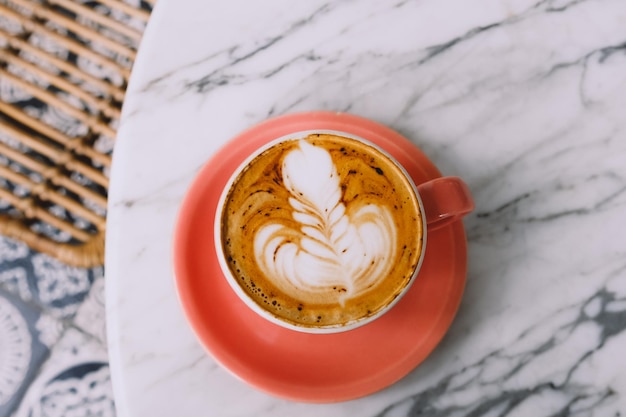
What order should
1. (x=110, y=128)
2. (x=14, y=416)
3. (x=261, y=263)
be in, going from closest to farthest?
(x=261, y=263)
(x=110, y=128)
(x=14, y=416)

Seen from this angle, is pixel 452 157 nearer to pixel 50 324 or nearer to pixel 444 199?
pixel 444 199

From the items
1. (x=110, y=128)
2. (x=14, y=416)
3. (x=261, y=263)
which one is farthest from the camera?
(x=14, y=416)

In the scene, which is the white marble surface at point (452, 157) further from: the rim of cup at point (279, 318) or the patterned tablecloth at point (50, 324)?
the patterned tablecloth at point (50, 324)

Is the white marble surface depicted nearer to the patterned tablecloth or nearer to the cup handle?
the cup handle

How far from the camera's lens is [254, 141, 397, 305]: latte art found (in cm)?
57

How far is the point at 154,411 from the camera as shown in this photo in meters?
0.64

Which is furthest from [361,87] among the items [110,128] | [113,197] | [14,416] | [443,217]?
[14,416]

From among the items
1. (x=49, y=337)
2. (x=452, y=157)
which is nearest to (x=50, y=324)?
(x=49, y=337)

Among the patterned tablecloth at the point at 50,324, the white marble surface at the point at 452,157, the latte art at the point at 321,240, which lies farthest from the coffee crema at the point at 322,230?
the patterned tablecloth at the point at 50,324

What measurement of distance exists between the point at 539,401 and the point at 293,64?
18.6 inches

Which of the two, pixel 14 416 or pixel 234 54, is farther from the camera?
pixel 14 416

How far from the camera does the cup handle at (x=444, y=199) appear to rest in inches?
22.6

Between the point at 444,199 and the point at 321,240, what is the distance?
125 millimetres

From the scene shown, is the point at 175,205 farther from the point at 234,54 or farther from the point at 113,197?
the point at 234,54
